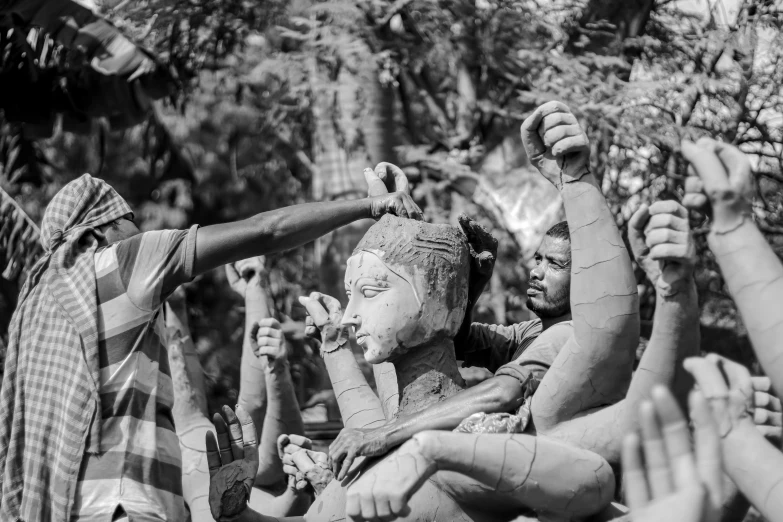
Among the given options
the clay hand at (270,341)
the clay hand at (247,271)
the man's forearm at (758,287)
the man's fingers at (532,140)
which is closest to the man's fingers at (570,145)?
the man's fingers at (532,140)

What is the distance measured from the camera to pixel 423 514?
372 cm

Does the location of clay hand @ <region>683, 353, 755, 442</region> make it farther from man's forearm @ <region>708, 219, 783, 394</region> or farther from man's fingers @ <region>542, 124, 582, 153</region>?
man's fingers @ <region>542, 124, 582, 153</region>

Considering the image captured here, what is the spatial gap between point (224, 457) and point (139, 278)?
77 cm

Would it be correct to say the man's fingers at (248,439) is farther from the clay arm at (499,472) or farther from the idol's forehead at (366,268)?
the clay arm at (499,472)

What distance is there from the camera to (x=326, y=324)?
471cm

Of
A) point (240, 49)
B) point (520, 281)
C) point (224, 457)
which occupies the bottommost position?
point (520, 281)

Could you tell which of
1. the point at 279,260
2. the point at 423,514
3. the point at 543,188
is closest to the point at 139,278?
the point at 423,514

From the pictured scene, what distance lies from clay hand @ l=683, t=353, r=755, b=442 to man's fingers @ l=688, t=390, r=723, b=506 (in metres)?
0.38

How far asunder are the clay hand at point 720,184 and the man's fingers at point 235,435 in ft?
6.77

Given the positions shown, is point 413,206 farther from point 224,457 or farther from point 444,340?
point 224,457

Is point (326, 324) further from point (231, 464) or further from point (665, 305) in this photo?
point (665, 305)

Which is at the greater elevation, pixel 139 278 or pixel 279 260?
pixel 139 278

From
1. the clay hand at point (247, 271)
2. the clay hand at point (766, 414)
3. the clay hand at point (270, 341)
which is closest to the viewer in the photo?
the clay hand at point (766, 414)

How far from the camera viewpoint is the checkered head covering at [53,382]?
415 centimetres
